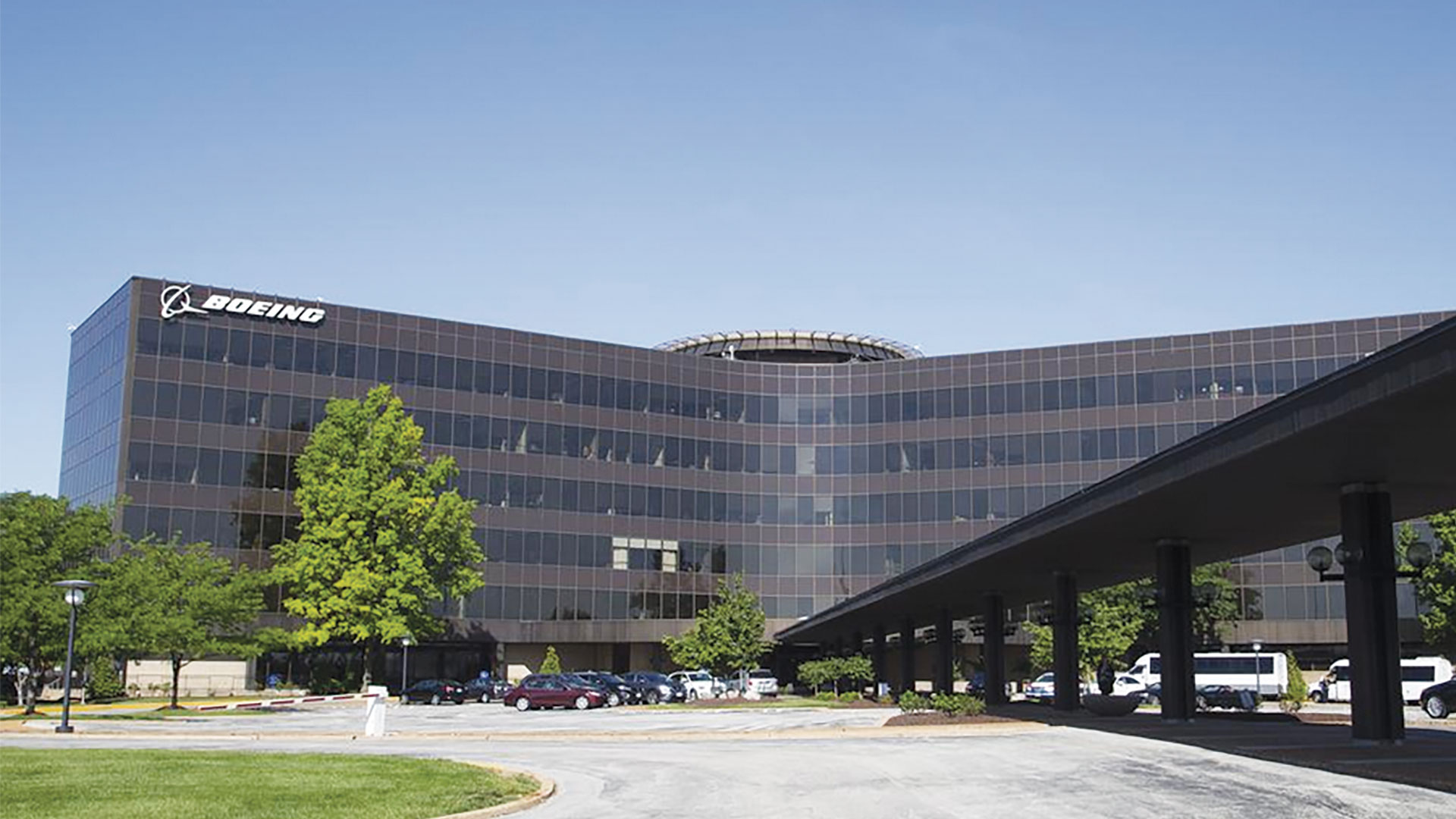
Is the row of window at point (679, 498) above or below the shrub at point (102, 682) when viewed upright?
above

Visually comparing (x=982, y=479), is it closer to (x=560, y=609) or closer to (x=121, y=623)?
(x=560, y=609)

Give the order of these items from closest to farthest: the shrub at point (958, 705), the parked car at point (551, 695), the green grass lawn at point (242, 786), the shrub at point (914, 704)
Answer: the green grass lawn at point (242, 786)
the shrub at point (958, 705)
the shrub at point (914, 704)
the parked car at point (551, 695)

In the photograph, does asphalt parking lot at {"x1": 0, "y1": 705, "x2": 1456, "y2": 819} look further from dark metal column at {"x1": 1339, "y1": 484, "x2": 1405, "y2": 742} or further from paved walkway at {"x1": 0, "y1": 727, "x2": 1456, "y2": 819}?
dark metal column at {"x1": 1339, "y1": 484, "x2": 1405, "y2": 742}

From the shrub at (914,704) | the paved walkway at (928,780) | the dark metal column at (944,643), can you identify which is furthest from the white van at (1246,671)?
the paved walkway at (928,780)

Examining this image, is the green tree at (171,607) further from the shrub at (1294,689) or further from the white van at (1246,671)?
the shrub at (1294,689)

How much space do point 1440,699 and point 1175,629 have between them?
20.8 meters

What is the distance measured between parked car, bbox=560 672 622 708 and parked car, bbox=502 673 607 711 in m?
0.44

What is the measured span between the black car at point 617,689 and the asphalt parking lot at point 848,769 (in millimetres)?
21107

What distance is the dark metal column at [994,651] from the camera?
57.8 meters

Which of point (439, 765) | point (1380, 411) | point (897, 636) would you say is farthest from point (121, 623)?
point (897, 636)

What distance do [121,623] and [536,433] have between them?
153 feet

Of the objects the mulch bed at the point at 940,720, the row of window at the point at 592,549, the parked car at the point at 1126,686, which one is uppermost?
the row of window at the point at 592,549

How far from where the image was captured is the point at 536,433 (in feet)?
329

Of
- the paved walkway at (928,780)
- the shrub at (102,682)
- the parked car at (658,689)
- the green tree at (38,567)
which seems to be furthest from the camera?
the parked car at (658,689)
